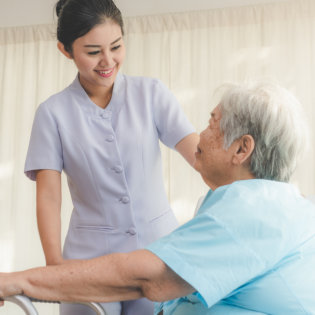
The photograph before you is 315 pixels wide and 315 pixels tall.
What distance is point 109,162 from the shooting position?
1.65m

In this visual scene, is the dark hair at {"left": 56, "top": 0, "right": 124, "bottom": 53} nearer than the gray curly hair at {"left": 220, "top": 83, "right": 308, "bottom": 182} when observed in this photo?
No

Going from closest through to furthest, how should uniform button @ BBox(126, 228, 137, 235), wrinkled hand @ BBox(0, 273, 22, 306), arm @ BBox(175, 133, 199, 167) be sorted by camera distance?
wrinkled hand @ BBox(0, 273, 22, 306), uniform button @ BBox(126, 228, 137, 235), arm @ BBox(175, 133, 199, 167)

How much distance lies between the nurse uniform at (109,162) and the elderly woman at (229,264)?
0.47 metres

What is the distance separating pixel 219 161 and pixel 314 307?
1.47 ft

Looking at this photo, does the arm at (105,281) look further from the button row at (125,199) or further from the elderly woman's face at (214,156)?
the button row at (125,199)

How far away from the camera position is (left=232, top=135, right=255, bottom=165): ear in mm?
1256

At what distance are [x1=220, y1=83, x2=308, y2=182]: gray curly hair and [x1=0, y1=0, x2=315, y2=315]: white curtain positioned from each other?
8.59 ft

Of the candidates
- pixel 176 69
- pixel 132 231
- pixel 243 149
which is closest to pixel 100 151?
pixel 132 231

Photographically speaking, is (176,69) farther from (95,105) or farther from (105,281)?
(105,281)

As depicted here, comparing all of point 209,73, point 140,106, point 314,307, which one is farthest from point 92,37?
point 209,73

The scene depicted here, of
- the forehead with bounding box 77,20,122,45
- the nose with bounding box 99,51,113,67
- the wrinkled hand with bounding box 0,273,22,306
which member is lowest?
the wrinkled hand with bounding box 0,273,22,306

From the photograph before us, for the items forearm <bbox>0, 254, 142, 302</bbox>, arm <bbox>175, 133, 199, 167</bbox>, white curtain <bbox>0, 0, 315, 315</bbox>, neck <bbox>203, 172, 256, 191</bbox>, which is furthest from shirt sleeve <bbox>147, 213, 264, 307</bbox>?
white curtain <bbox>0, 0, 315, 315</bbox>

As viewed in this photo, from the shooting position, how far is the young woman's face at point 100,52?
159 centimetres

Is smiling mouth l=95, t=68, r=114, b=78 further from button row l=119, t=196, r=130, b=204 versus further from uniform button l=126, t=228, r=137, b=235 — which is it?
uniform button l=126, t=228, r=137, b=235
